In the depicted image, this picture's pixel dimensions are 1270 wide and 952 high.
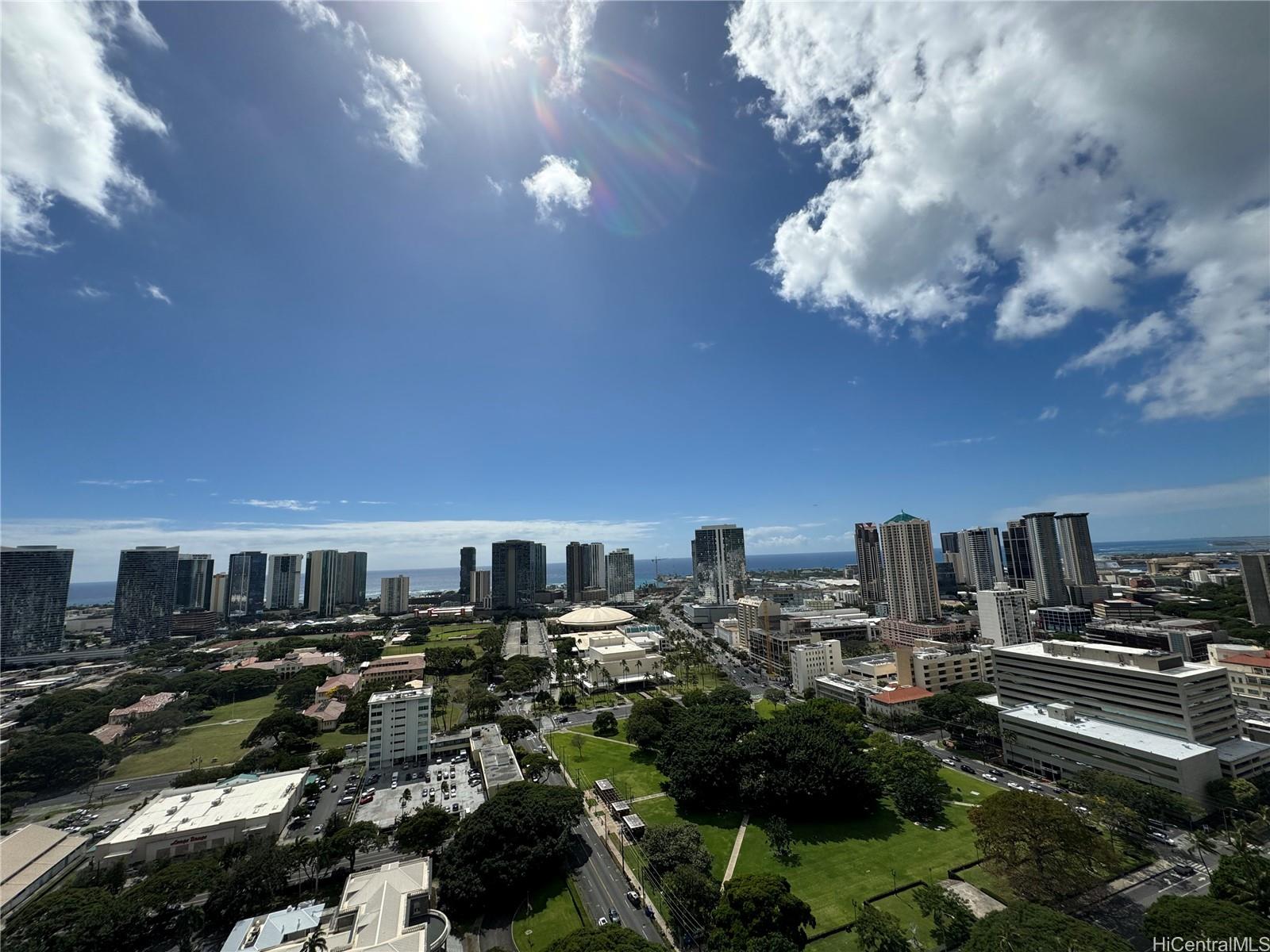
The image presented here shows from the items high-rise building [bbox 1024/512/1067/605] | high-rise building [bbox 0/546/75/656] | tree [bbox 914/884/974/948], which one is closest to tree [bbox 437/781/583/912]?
tree [bbox 914/884/974/948]

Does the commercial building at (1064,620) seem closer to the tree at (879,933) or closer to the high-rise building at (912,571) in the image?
the high-rise building at (912,571)

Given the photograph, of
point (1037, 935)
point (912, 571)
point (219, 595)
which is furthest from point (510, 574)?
point (1037, 935)

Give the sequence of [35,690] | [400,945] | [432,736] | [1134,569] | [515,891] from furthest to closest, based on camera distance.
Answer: [1134,569] → [35,690] → [432,736] → [515,891] → [400,945]

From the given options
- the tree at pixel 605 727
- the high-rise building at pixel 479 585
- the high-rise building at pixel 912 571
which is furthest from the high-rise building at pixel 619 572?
the tree at pixel 605 727

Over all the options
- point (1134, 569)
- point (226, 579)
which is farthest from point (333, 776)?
point (1134, 569)

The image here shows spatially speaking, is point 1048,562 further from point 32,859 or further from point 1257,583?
point 32,859

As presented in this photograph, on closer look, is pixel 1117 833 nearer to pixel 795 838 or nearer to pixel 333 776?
pixel 795 838

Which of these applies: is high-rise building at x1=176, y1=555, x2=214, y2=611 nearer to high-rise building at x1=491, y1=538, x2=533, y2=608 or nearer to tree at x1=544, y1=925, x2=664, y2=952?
high-rise building at x1=491, y1=538, x2=533, y2=608
